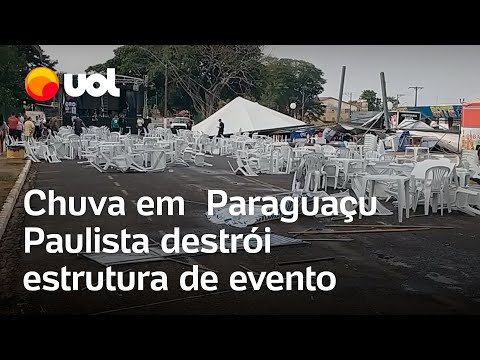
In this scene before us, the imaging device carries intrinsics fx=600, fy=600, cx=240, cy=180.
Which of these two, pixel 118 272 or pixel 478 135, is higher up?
pixel 478 135

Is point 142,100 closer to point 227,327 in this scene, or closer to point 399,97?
point 399,97

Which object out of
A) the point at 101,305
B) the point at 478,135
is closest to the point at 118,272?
the point at 101,305

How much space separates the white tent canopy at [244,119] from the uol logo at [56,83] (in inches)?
206

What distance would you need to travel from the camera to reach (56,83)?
7152 mm

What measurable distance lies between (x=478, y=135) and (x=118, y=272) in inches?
414

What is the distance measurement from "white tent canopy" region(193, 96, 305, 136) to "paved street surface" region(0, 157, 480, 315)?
5985 mm

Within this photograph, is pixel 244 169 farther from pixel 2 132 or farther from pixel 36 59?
pixel 36 59

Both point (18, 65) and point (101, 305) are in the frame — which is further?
point (18, 65)

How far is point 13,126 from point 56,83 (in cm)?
707

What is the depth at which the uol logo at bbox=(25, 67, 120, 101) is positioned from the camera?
6648mm

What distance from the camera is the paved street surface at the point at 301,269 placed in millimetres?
4055

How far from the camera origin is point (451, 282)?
4.67 metres

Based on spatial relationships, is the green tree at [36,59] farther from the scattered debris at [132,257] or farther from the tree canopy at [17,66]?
the scattered debris at [132,257]
